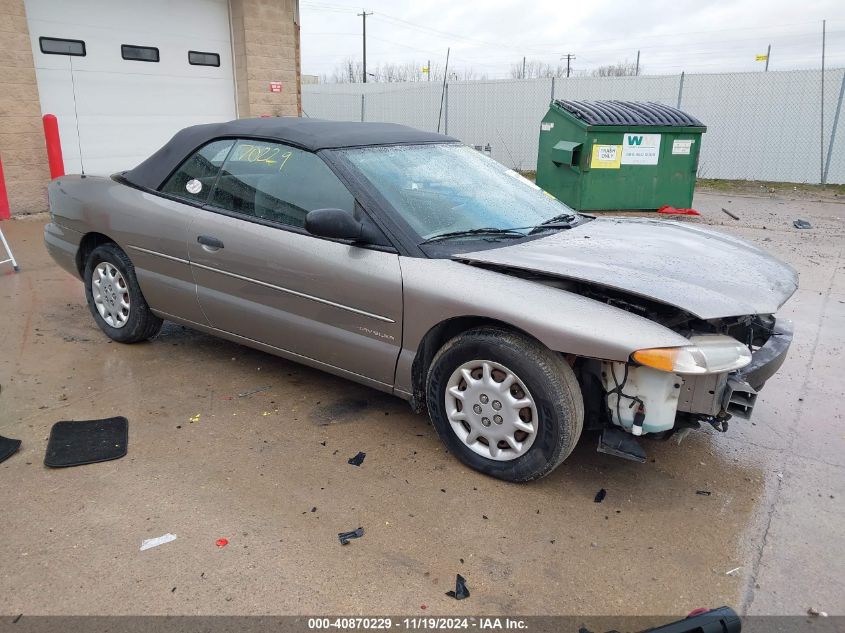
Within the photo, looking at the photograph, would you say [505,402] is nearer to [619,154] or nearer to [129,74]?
[619,154]

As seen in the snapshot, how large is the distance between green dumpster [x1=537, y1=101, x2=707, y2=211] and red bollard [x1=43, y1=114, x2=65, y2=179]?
7.05m

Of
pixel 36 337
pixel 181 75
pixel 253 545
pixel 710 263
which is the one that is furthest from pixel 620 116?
pixel 253 545

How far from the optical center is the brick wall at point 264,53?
443 inches

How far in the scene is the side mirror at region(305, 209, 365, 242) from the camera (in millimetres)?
3201

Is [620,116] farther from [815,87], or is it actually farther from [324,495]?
[324,495]

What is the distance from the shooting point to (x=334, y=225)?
10.5 feet

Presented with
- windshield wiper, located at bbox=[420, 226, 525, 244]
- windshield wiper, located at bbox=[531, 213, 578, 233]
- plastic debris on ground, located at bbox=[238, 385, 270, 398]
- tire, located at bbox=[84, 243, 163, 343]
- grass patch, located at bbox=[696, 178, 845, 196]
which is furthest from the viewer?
grass patch, located at bbox=[696, 178, 845, 196]

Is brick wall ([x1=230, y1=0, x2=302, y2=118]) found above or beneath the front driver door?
above

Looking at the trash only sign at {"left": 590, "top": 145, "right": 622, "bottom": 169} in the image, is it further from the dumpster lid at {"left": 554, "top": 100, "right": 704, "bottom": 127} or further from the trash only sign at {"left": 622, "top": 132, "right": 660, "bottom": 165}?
the dumpster lid at {"left": 554, "top": 100, "right": 704, "bottom": 127}

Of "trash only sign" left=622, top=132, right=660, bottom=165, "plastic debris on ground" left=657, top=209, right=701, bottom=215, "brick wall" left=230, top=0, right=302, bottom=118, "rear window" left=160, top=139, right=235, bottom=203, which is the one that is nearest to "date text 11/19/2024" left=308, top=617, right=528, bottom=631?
"rear window" left=160, top=139, right=235, bottom=203

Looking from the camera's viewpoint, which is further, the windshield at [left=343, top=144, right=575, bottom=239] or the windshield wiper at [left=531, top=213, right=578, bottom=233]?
the windshield wiper at [left=531, top=213, right=578, bottom=233]

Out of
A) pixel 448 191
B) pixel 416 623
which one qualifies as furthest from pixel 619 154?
pixel 416 623

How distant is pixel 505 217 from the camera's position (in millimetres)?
3701

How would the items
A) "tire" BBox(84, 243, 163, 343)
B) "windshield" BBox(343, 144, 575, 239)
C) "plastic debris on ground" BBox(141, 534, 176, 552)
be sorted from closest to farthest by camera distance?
1. "plastic debris on ground" BBox(141, 534, 176, 552)
2. "windshield" BBox(343, 144, 575, 239)
3. "tire" BBox(84, 243, 163, 343)
